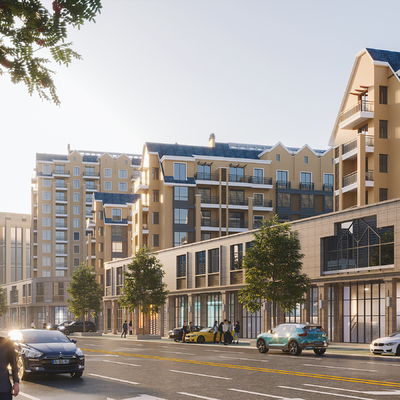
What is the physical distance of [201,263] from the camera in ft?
183

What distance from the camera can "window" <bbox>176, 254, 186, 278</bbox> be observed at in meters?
58.7

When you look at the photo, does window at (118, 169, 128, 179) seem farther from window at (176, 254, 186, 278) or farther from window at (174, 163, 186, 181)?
window at (176, 254, 186, 278)

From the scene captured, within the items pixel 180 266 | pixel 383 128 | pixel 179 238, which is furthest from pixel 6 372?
pixel 179 238

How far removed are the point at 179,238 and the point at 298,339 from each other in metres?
41.6

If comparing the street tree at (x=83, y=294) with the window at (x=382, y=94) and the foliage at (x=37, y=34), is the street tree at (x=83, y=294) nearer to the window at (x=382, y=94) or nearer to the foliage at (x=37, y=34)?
the window at (x=382, y=94)

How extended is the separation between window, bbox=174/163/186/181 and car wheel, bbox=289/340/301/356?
42663mm

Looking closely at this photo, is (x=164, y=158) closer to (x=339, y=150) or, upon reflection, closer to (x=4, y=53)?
(x=339, y=150)

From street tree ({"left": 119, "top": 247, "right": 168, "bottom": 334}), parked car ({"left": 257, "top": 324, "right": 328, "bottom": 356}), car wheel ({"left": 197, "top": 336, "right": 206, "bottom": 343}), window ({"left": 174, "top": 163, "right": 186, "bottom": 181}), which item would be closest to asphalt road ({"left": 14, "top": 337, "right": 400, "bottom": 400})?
parked car ({"left": 257, "top": 324, "right": 328, "bottom": 356})

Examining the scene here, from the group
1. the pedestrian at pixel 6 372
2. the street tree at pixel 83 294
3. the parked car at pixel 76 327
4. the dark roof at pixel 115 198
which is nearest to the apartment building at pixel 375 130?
the street tree at pixel 83 294

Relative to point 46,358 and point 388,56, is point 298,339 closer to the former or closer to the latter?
point 46,358

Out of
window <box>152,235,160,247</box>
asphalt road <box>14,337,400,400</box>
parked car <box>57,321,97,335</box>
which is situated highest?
window <box>152,235,160,247</box>

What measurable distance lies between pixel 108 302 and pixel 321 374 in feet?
211

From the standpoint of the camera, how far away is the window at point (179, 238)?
68062 mm

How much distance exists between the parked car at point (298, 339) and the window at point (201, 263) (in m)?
26.2
